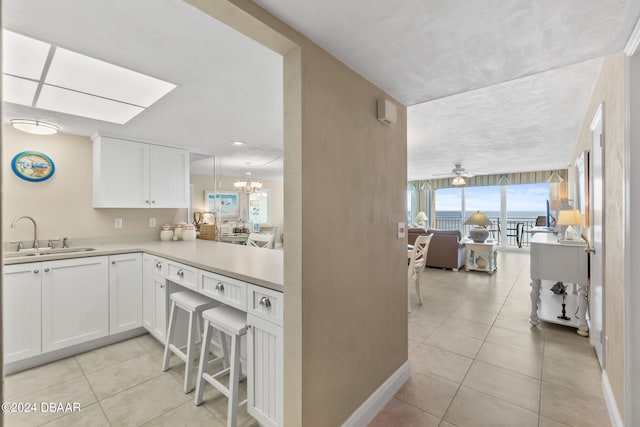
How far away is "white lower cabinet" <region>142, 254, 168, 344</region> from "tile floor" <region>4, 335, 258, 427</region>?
215 millimetres

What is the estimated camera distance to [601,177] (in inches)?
79.4

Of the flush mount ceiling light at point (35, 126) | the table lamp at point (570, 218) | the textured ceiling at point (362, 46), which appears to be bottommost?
the table lamp at point (570, 218)

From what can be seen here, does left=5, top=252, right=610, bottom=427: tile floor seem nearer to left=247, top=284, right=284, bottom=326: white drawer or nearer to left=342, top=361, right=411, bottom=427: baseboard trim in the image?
left=342, top=361, right=411, bottom=427: baseboard trim

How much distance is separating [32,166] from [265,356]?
120 inches

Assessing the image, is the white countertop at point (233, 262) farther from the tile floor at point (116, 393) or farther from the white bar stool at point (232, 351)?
the tile floor at point (116, 393)

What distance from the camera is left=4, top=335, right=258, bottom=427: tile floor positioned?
1742mm

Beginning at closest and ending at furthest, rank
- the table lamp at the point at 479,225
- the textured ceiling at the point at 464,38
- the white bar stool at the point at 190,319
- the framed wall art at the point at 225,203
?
the textured ceiling at the point at 464,38 < the white bar stool at the point at 190,319 < the table lamp at the point at 479,225 < the framed wall art at the point at 225,203

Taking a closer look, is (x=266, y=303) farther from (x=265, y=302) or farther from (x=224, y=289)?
(x=224, y=289)

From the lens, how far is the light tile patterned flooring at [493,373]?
5.74 feet

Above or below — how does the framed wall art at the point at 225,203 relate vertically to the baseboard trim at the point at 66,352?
above

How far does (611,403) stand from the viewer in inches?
67.0

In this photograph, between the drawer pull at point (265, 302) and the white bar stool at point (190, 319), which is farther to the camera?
the white bar stool at point (190, 319)

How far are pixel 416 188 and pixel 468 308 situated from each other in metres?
6.81

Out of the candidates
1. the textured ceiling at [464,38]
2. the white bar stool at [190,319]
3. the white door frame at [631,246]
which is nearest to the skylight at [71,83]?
the textured ceiling at [464,38]
